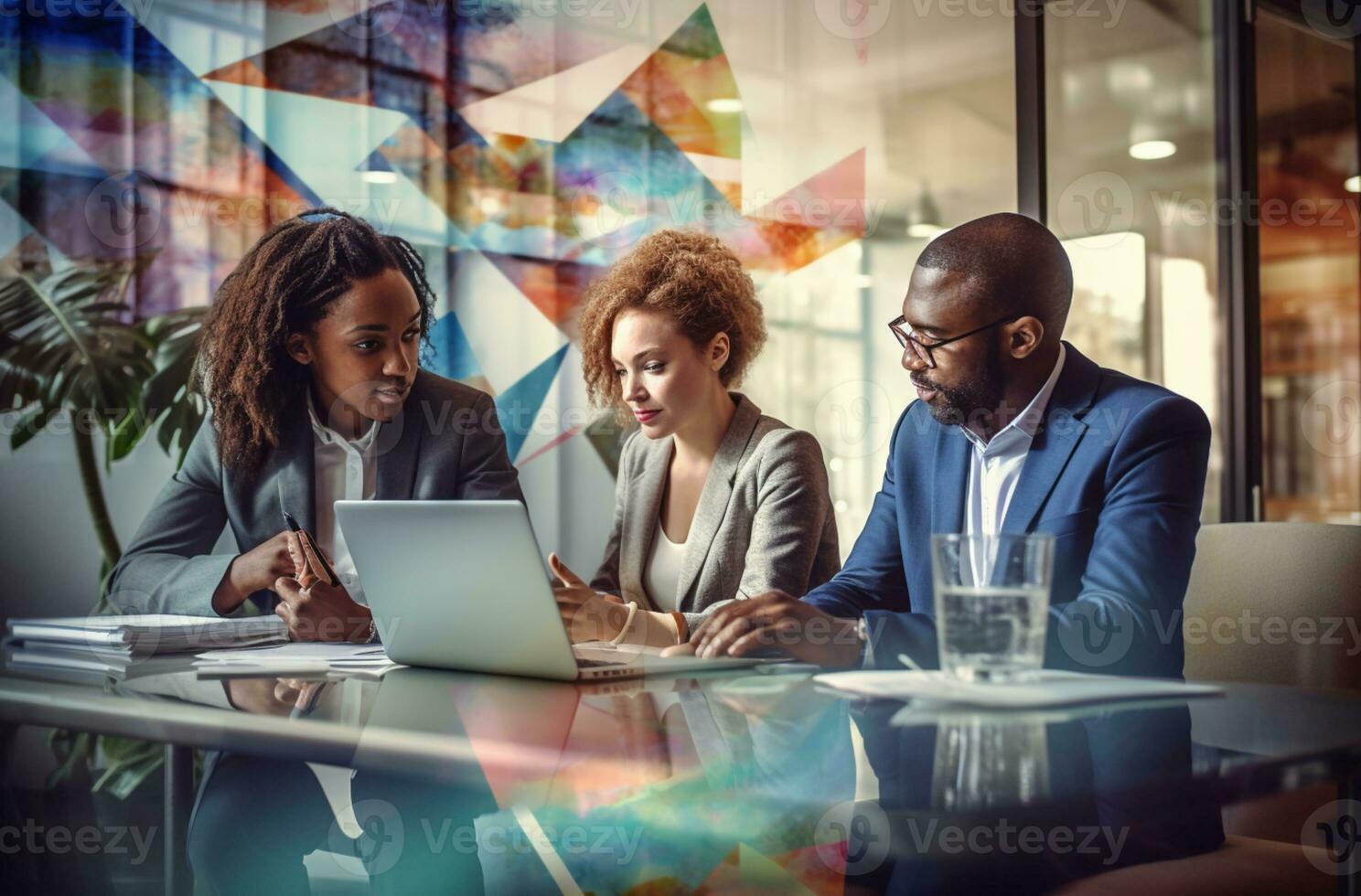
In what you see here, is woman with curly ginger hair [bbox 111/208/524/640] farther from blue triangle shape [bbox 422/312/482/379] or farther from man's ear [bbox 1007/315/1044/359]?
man's ear [bbox 1007/315/1044/359]

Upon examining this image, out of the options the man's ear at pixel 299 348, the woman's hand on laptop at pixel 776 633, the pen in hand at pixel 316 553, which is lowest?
the woman's hand on laptop at pixel 776 633

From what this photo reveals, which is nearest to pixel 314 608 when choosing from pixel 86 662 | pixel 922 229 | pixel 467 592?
pixel 86 662

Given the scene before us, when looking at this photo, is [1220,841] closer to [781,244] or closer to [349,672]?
[349,672]

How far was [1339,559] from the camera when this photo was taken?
164 centimetres

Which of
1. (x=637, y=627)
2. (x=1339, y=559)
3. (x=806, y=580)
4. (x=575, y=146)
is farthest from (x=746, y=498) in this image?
(x=575, y=146)

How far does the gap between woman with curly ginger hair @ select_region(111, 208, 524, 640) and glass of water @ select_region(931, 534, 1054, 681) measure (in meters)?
1.32

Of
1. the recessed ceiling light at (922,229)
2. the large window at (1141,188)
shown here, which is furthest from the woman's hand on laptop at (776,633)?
the large window at (1141,188)

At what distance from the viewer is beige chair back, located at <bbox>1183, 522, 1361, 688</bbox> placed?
162 cm

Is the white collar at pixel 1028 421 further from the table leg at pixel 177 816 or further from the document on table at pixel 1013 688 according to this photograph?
the table leg at pixel 177 816

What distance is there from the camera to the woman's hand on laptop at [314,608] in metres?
1.74

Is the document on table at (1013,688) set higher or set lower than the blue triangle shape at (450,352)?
lower

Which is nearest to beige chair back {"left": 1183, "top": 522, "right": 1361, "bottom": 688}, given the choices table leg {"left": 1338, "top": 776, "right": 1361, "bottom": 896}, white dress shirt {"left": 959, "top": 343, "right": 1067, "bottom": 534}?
white dress shirt {"left": 959, "top": 343, "right": 1067, "bottom": 534}

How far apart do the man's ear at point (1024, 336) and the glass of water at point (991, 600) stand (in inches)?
33.9

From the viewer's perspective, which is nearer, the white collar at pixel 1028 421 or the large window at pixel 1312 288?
the white collar at pixel 1028 421
